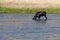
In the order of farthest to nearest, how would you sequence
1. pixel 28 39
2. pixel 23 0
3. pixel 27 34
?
pixel 23 0
pixel 27 34
pixel 28 39

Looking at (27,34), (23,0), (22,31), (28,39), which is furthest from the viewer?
(23,0)

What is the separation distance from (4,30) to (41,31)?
2076 millimetres

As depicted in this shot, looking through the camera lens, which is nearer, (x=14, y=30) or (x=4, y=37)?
(x=4, y=37)

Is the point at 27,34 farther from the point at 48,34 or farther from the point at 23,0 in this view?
the point at 23,0

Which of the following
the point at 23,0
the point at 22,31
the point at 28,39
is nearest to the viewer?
the point at 28,39

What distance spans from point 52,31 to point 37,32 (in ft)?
3.07

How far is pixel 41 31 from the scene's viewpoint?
18891mm

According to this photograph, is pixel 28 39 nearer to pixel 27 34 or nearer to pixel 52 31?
pixel 27 34

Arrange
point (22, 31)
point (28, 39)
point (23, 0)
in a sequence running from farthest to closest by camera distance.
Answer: point (23, 0), point (22, 31), point (28, 39)

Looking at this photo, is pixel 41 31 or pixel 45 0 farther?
pixel 45 0

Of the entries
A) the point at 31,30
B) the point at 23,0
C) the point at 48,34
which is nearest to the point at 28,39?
the point at 48,34

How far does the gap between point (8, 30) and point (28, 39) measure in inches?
131

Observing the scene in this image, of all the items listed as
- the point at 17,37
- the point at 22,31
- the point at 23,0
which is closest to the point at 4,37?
the point at 17,37

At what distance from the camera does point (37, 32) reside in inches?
727
